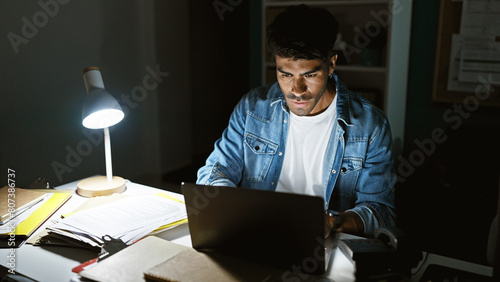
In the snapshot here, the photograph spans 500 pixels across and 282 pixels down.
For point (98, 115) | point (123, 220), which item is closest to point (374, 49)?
point (98, 115)

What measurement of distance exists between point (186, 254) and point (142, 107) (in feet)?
7.64

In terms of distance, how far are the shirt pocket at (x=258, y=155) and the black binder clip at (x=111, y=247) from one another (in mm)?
696

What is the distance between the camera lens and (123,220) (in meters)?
1.31

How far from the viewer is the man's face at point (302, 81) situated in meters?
1.48

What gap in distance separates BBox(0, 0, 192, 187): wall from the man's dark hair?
152 cm

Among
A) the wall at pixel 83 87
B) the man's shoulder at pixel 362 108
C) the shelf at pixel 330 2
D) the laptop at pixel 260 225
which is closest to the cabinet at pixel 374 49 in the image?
the shelf at pixel 330 2

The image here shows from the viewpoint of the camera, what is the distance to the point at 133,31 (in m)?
3.11

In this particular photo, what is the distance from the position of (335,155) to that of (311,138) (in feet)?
0.40

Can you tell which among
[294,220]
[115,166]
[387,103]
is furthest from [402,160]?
[294,220]

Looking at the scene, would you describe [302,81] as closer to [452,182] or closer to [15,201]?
[15,201]

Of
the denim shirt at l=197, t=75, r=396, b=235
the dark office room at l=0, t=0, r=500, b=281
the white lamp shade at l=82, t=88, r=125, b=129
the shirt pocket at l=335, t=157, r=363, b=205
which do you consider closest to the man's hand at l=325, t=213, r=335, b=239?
the denim shirt at l=197, t=75, r=396, b=235

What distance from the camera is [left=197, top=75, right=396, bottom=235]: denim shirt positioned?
1501 millimetres

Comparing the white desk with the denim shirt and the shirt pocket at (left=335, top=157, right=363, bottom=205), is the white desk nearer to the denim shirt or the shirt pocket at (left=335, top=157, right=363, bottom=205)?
the denim shirt

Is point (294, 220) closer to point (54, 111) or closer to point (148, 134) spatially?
point (54, 111)
